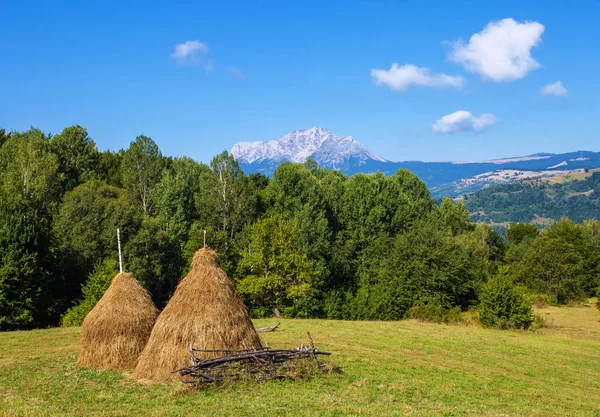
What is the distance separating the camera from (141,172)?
61750 mm

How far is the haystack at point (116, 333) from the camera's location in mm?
21859

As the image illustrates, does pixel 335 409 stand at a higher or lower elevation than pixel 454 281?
higher

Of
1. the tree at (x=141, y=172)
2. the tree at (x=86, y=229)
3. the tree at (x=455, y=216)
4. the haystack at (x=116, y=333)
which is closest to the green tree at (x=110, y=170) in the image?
the tree at (x=141, y=172)

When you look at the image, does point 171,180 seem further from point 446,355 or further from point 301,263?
point 446,355

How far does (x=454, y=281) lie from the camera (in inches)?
2388

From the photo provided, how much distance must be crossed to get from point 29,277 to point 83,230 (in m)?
10.2

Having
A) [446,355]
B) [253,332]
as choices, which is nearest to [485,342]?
[446,355]

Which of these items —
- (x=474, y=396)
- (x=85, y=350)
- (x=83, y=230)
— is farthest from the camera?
(x=83, y=230)

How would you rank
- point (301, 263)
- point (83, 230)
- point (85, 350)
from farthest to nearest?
1. point (301, 263)
2. point (83, 230)
3. point (85, 350)

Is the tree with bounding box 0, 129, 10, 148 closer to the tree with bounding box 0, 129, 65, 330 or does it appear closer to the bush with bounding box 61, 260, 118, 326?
the tree with bounding box 0, 129, 65, 330

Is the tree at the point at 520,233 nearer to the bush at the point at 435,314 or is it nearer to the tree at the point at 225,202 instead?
the bush at the point at 435,314

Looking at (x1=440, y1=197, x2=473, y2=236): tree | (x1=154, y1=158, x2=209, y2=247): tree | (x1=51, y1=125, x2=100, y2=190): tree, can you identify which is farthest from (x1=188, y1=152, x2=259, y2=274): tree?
(x1=440, y1=197, x2=473, y2=236): tree

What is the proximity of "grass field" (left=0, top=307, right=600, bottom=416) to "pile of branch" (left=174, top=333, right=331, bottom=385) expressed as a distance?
0.48 metres

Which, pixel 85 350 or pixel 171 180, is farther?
pixel 171 180
